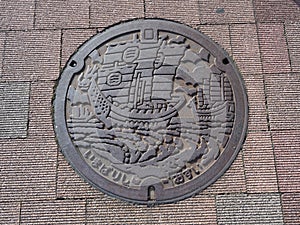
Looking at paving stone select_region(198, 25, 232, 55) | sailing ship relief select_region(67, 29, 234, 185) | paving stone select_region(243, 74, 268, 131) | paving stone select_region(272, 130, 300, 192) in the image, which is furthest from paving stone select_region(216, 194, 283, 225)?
paving stone select_region(198, 25, 232, 55)

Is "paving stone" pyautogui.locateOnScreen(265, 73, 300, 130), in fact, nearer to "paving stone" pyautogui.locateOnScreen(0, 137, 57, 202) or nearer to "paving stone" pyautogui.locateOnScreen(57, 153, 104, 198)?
"paving stone" pyautogui.locateOnScreen(57, 153, 104, 198)

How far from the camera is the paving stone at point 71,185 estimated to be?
246 cm

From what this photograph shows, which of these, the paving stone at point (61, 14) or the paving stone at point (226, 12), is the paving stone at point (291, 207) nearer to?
the paving stone at point (226, 12)

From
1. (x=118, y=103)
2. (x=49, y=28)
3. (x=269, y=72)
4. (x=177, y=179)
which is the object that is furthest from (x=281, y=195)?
(x=49, y=28)

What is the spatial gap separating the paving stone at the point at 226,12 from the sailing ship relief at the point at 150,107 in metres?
0.31

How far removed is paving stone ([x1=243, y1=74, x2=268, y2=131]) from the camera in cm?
263

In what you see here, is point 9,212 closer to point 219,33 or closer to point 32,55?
point 32,55

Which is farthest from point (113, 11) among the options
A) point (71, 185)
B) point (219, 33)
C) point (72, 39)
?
point (71, 185)

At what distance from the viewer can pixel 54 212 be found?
7.93ft

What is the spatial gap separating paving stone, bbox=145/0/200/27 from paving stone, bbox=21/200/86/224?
60.6 inches

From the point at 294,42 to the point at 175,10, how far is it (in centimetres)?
96

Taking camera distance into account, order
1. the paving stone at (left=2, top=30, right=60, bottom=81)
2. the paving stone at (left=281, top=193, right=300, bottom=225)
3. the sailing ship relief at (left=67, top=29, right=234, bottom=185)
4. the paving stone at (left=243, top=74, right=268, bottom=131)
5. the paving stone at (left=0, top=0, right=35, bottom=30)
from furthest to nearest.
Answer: the paving stone at (left=0, top=0, right=35, bottom=30) < the paving stone at (left=2, top=30, right=60, bottom=81) < the paving stone at (left=243, top=74, right=268, bottom=131) < the sailing ship relief at (left=67, top=29, right=234, bottom=185) < the paving stone at (left=281, top=193, right=300, bottom=225)

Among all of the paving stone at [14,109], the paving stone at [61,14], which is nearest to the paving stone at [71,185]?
the paving stone at [14,109]

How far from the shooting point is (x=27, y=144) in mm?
2586
